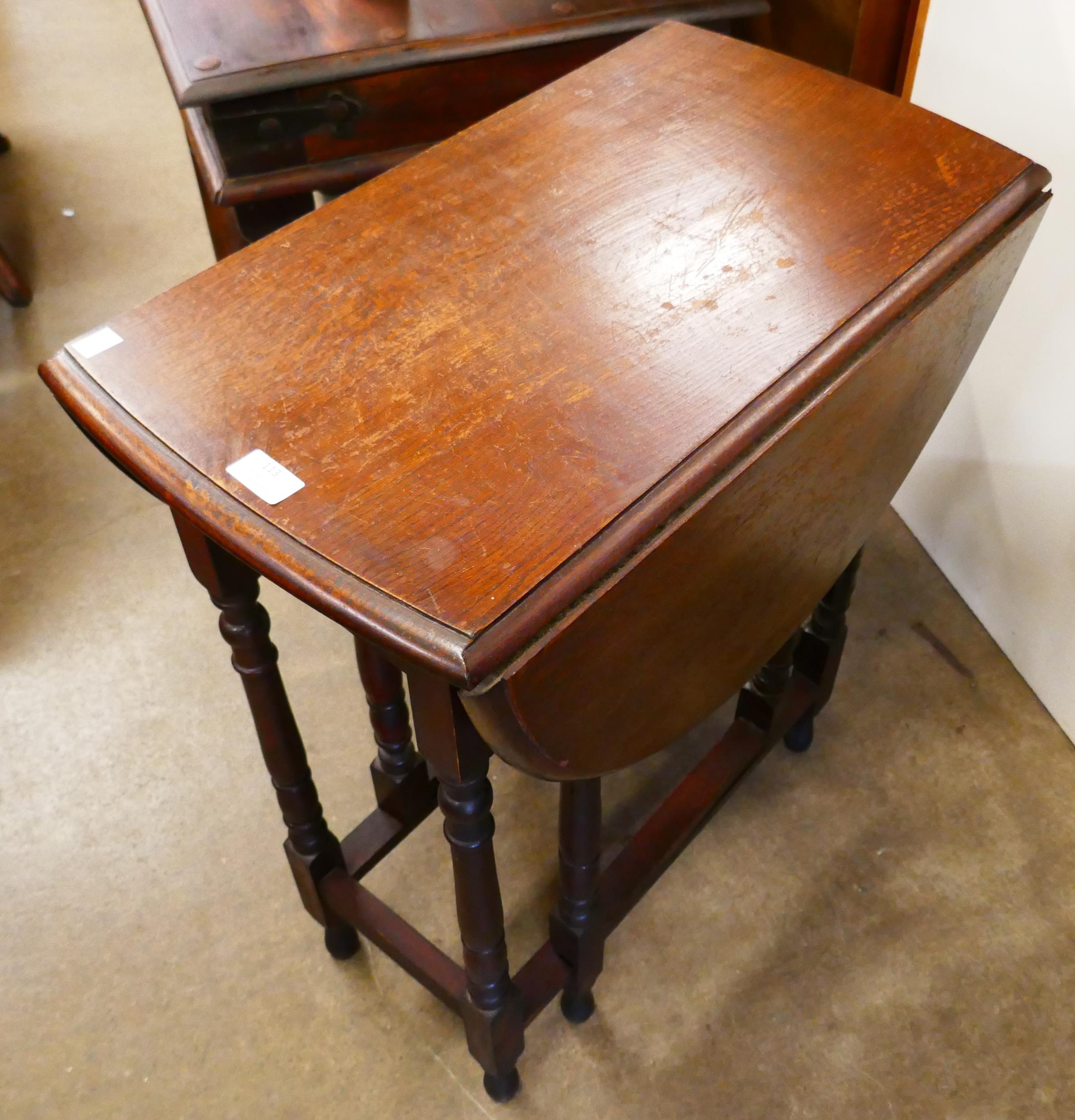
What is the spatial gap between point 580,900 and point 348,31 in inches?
45.5

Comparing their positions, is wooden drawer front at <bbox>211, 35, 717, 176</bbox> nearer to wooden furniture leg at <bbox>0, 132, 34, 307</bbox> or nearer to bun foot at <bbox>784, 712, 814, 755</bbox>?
bun foot at <bbox>784, 712, 814, 755</bbox>

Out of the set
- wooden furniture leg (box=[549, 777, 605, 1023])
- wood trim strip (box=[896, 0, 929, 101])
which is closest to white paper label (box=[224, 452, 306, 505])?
wooden furniture leg (box=[549, 777, 605, 1023])

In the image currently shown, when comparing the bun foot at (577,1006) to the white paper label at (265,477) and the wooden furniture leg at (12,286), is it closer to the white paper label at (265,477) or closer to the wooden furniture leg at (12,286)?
the white paper label at (265,477)

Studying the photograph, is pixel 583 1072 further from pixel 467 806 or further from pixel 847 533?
pixel 847 533

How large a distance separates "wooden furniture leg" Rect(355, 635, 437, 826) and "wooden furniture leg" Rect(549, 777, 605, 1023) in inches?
10.0

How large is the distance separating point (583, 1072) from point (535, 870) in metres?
0.27

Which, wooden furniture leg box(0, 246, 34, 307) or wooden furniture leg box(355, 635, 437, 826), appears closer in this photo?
wooden furniture leg box(355, 635, 437, 826)

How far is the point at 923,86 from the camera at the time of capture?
1.62 m

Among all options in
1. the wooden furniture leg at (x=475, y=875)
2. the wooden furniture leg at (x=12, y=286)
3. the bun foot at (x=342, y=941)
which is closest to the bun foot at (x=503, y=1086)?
the wooden furniture leg at (x=475, y=875)

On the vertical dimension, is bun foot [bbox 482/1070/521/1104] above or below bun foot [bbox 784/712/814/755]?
below

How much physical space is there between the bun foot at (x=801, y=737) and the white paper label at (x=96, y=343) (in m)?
1.04

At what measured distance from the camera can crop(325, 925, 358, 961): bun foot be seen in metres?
1.36

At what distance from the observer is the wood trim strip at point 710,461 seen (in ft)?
2.28

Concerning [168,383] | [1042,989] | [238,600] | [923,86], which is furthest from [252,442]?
[923,86]
